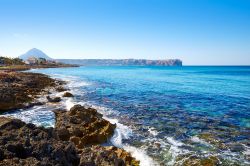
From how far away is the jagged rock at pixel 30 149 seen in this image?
8.37 meters

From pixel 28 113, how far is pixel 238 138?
20.4m

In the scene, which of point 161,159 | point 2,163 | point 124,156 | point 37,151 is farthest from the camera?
point 161,159

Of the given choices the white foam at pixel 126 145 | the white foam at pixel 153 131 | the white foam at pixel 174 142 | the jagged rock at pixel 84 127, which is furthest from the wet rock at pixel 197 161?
the jagged rock at pixel 84 127

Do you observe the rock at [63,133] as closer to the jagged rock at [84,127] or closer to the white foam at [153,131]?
the jagged rock at [84,127]

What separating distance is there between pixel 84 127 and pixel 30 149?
452 inches

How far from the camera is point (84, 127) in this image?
20.5 m

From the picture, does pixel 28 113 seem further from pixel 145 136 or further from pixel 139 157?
pixel 139 157

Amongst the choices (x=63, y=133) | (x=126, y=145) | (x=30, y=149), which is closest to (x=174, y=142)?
(x=126, y=145)

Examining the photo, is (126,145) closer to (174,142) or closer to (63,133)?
(174,142)

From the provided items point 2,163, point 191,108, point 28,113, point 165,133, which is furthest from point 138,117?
point 2,163

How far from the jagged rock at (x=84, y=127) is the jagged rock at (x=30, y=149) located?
255 inches

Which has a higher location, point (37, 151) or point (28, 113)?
point (37, 151)

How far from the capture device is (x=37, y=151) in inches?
354

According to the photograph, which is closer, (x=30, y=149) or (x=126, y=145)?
(x=30, y=149)
